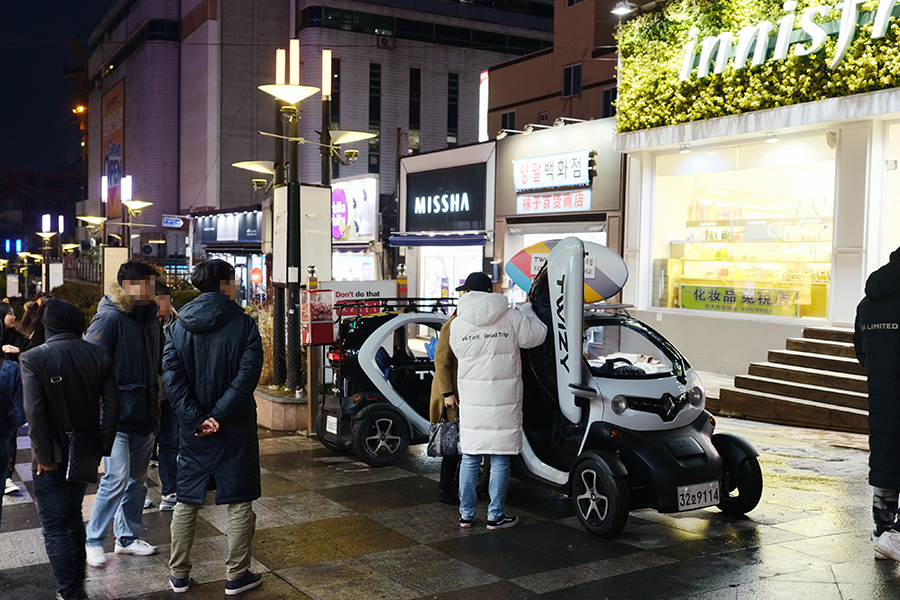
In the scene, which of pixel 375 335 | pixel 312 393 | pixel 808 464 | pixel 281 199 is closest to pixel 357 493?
pixel 375 335

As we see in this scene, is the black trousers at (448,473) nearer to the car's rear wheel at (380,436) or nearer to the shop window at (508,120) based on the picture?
the car's rear wheel at (380,436)

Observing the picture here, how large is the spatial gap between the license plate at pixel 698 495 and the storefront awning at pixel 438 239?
15.7 meters

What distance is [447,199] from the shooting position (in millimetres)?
23266

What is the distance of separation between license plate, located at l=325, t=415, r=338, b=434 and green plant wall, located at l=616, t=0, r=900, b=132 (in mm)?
9072

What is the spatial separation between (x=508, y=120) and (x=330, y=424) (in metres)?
26.7

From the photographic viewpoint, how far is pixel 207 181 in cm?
5891

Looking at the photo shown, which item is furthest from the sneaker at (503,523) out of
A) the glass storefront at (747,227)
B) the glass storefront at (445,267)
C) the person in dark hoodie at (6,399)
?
the glass storefront at (445,267)

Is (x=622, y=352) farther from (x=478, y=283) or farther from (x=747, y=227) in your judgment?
(x=747, y=227)

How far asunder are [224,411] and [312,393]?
5.20 metres

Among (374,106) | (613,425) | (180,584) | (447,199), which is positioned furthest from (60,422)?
(374,106)

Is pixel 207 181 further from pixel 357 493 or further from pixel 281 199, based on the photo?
pixel 357 493

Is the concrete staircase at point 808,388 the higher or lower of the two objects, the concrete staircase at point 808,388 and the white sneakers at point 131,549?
the higher

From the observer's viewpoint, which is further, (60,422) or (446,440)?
(446,440)

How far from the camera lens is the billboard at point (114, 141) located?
74812 mm
